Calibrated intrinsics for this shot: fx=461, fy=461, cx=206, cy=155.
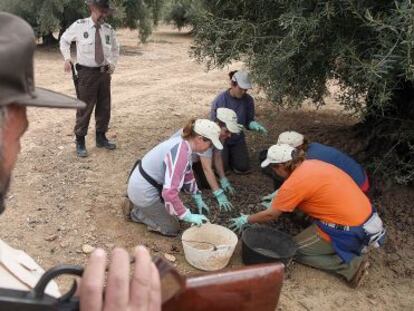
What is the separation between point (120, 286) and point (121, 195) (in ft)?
12.4

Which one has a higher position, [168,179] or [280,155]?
[280,155]

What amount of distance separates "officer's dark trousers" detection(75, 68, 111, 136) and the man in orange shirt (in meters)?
2.45

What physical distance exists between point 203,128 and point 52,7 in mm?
11414

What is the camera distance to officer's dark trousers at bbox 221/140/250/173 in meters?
5.44

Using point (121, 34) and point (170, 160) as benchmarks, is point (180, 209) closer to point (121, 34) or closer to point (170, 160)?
point (170, 160)

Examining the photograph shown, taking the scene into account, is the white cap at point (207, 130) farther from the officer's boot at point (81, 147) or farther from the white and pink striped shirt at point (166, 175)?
the officer's boot at point (81, 147)

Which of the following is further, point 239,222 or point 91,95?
point 91,95

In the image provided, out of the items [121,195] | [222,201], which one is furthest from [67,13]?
[222,201]

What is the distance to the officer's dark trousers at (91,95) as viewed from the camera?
206 inches

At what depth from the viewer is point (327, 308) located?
3.44m

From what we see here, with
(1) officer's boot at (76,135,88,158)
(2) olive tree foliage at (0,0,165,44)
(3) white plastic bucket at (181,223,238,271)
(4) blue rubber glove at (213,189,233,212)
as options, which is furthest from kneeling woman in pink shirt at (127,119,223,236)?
(2) olive tree foliage at (0,0,165,44)

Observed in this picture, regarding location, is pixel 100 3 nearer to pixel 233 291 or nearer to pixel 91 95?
pixel 91 95

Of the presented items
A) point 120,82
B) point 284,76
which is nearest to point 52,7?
point 120,82

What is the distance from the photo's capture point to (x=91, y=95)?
209 inches
